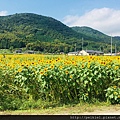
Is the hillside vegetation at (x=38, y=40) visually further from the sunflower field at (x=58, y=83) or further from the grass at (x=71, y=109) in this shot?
the grass at (x=71, y=109)

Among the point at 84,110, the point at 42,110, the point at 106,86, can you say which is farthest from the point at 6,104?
the point at 106,86

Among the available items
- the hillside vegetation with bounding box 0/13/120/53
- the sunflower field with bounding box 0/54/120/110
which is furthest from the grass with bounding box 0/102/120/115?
the hillside vegetation with bounding box 0/13/120/53

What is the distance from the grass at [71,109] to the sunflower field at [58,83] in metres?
0.20

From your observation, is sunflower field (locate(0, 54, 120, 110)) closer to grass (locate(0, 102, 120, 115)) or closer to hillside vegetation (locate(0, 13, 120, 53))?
grass (locate(0, 102, 120, 115))

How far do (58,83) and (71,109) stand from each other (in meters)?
0.67

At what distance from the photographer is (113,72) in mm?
6039

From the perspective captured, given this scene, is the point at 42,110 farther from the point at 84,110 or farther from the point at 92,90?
the point at 92,90

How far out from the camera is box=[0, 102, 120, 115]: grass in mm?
5176

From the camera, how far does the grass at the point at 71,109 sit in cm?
518

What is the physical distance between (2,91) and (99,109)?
230cm

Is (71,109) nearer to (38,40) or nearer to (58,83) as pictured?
(58,83)

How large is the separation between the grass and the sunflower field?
8.0 inches

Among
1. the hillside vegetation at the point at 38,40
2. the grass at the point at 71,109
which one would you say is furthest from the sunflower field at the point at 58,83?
the hillside vegetation at the point at 38,40

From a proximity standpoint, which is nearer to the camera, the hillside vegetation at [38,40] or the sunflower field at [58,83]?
the sunflower field at [58,83]
